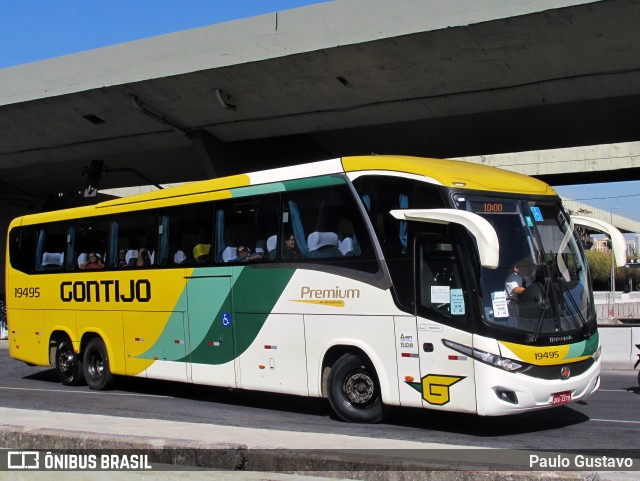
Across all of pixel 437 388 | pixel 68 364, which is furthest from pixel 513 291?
pixel 68 364

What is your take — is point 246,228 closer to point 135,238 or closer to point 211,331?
Answer: point 211,331

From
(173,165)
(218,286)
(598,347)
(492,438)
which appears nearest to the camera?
(492,438)

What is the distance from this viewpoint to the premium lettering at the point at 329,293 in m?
10.2

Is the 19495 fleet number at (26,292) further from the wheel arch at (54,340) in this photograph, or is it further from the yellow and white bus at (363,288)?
the yellow and white bus at (363,288)

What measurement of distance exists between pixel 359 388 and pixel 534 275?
2796 millimetres

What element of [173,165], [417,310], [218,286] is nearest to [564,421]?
[417,310]

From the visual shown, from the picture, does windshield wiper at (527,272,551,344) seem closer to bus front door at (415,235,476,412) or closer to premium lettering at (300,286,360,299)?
bus front door at (415,235,476,412)

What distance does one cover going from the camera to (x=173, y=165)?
3017 centimetres

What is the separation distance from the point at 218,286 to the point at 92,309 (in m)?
3.82

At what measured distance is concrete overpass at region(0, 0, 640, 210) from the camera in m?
15.7

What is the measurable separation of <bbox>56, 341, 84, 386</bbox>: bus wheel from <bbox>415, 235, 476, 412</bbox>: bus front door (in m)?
8.57

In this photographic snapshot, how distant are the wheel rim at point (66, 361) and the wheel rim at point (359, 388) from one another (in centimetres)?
734

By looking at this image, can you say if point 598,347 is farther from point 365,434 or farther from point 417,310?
point 365,434

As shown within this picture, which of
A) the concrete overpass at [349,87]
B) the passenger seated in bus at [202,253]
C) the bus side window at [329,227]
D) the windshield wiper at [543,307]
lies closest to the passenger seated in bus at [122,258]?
the passenger seated in bus at [202,253]
